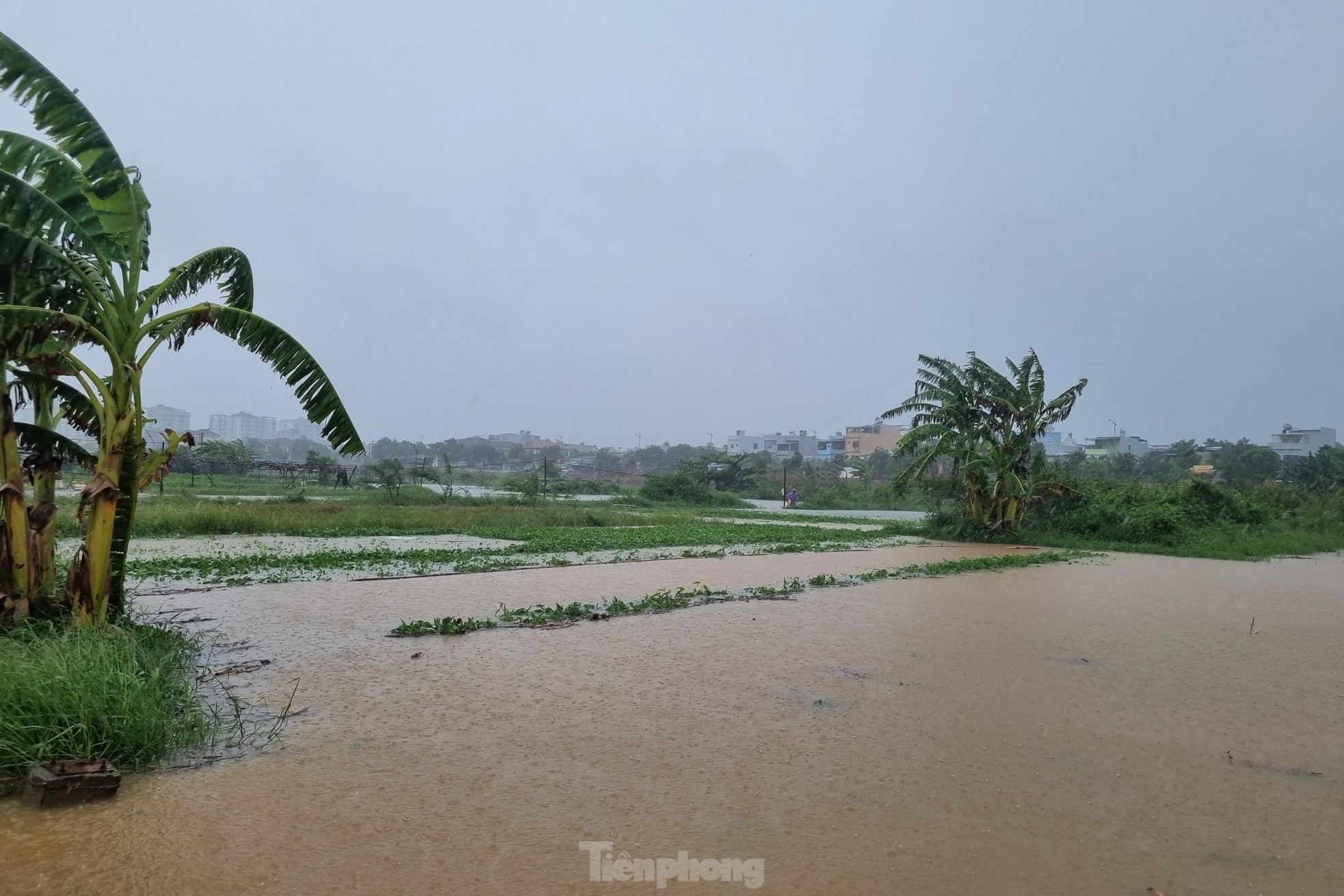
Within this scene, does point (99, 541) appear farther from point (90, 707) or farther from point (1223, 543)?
point (1223, 543)

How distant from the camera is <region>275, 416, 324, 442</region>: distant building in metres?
104

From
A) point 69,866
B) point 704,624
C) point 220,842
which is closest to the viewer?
point 69,866

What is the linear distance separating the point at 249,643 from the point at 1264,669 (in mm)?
7973

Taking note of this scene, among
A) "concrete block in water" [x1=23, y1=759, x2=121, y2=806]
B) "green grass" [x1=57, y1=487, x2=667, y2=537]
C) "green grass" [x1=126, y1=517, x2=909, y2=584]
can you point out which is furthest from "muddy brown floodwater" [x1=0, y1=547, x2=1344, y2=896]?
"green grass" [x1=57, y1=487, x2=667, y2=537]

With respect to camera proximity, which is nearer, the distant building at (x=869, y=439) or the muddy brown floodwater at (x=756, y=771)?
the muddy brown floodwater at (x=756, y=771)

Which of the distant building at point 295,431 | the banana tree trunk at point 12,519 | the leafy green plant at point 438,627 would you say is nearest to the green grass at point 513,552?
the leafy green plant at point 438,627

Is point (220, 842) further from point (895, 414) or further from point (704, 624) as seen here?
point (895, 414)

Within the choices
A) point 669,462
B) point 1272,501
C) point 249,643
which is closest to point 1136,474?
point 1272,501

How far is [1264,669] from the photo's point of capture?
657 cm

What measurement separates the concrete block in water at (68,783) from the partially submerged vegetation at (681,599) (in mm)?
3514

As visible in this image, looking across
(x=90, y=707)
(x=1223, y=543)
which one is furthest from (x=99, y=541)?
(x=1223, y=543)

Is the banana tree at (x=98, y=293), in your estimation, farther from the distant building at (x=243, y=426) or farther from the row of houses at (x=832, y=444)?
the distant building at (x=243, y=426)

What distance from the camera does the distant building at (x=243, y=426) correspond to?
108312 mm

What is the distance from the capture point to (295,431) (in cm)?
10131
